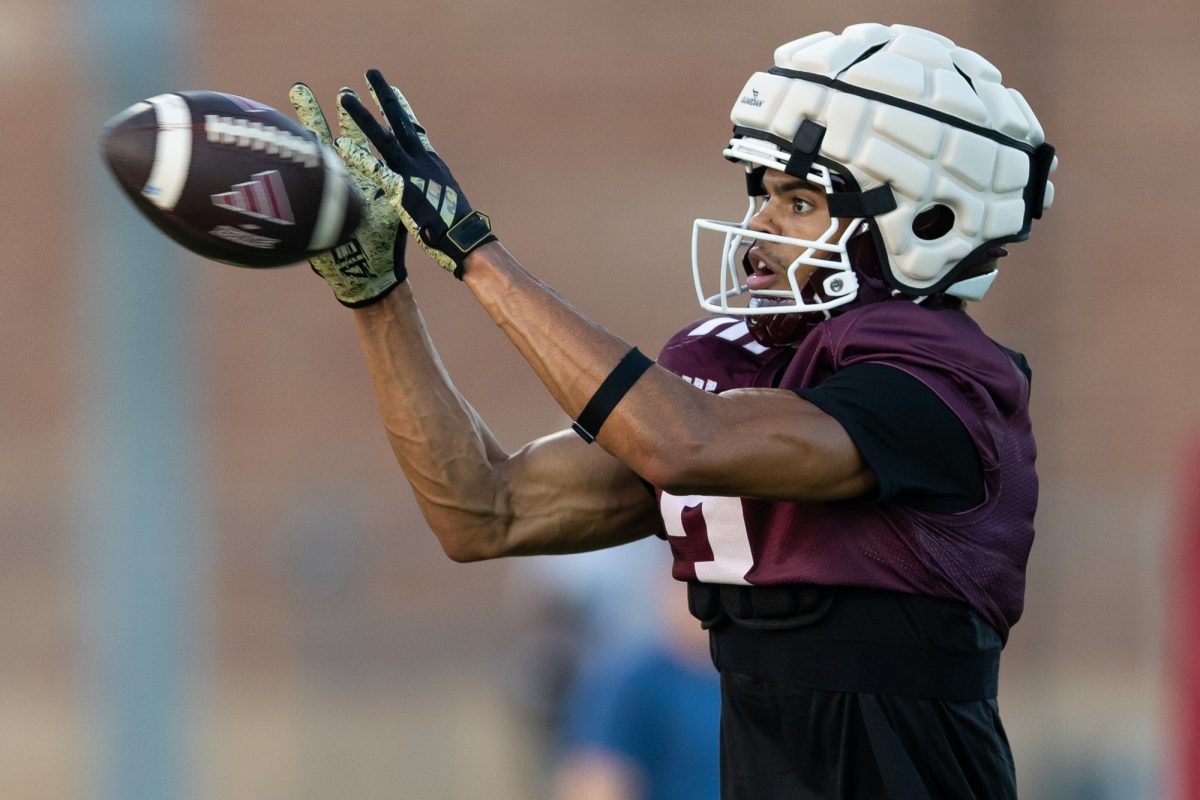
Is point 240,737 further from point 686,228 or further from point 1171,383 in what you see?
point 1171,383

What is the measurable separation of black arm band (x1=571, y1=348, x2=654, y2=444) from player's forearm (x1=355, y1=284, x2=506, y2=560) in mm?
617

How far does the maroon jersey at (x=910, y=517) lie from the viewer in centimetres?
291

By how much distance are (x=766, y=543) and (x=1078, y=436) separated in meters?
11.5

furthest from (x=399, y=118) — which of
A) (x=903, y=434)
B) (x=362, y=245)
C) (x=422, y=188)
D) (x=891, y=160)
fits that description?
(x=903, y=434)

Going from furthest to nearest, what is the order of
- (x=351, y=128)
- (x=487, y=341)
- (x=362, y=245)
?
(x=487, y=341), (x=362, y=245), (x=351, y=128)

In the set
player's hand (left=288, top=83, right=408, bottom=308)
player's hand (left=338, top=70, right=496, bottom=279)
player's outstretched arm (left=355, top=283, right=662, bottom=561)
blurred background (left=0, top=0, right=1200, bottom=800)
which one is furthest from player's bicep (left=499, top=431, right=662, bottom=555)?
blurred background (left=0, top=0, right=1200, bottom=800)

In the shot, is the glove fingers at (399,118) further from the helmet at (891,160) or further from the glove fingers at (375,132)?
the helmet at (891,160)

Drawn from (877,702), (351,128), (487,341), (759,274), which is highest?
(351,128)

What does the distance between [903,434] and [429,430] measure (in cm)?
95

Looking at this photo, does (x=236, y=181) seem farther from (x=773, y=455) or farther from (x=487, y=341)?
(x=487, y=341)

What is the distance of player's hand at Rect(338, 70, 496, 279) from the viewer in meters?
2.94

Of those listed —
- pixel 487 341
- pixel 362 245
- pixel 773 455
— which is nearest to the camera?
pixel 773 455

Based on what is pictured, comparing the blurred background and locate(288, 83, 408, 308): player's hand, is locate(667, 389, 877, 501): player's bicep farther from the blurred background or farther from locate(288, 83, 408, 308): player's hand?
the blurred background

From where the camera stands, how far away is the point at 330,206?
3.08 metres
